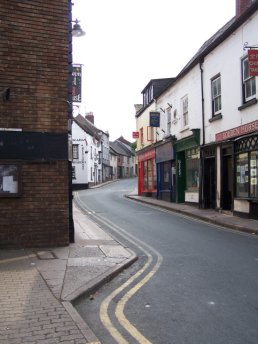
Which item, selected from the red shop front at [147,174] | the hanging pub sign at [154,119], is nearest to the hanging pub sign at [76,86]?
the hanging pub sign at [154,119]

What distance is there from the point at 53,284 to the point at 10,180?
12.4 ft

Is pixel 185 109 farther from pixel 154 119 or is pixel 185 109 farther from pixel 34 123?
pixel 34 123

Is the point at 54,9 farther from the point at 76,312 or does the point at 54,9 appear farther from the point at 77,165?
the point at 77,165

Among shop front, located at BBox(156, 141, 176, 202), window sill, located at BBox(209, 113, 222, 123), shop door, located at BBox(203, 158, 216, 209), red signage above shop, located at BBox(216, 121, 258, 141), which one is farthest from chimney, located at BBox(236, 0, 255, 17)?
shop front, located at BBox(156, 141, 176, 202)

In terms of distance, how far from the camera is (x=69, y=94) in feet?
37.3

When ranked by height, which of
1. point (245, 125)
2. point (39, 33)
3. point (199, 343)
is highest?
point (39, 33)

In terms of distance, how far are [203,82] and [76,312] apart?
17307 mm

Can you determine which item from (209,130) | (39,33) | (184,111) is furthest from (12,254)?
(184,111)

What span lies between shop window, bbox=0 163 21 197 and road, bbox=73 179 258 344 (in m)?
3.12

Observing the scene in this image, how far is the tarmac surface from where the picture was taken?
16.6ft

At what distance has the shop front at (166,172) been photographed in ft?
89.9

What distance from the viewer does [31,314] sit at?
224 inches

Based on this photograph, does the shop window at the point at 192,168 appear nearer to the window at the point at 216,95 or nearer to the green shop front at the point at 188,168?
the green shop front at the point at 188,168

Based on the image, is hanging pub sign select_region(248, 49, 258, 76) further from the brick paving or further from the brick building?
the brick paving
